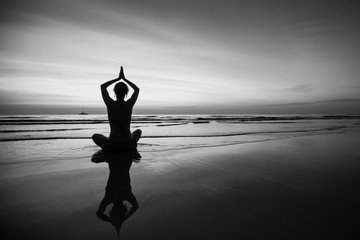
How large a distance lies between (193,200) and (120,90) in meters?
3.25

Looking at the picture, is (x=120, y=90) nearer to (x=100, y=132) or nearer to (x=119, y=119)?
(x=119, y=119)

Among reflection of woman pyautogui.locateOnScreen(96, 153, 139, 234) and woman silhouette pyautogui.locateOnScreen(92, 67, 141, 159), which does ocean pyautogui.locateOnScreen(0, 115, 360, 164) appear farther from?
reflection of woman pyautogui.locateOnScreen(96, 153, 139, 234)

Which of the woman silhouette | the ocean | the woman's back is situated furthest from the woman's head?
the ocean

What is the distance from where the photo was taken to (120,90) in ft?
15.4

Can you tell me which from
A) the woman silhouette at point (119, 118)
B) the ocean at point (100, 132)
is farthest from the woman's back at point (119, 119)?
the ocean at point (100, 132)

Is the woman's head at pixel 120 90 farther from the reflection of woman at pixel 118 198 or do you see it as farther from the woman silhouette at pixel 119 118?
the reflection of woman at pixel 118 198

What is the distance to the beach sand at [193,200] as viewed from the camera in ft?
5.80

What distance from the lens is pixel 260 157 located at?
5.09 metres

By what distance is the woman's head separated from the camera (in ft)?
15.3

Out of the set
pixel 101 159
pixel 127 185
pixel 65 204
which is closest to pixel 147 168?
pixel 127 185

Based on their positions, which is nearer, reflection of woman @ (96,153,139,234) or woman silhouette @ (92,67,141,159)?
reflection of woman @ (96,153,139,234)

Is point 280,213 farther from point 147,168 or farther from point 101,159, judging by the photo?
point 101,159

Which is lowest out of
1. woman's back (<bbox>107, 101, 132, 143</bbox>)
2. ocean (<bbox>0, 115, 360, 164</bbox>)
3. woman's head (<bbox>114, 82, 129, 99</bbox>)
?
ocean (<bbox>0, 115, 360, 164</bbox>)

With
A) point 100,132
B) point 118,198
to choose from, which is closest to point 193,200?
point 118,198
